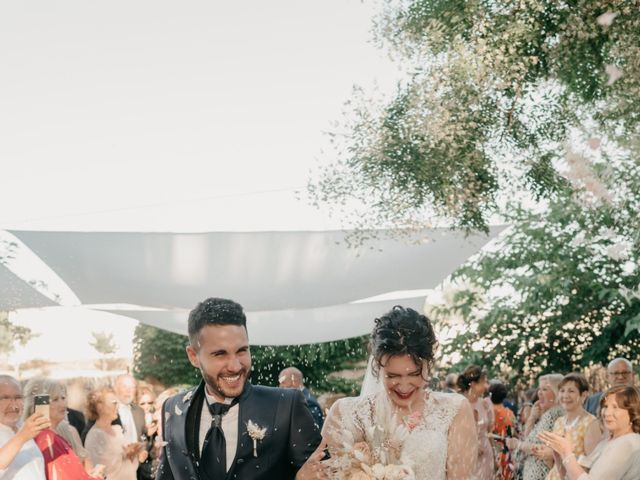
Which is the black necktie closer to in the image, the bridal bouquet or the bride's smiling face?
the bridal bouquet

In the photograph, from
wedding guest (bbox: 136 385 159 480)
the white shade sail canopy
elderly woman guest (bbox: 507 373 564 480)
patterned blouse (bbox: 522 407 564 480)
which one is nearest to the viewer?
elderly woman guest (bbox: 507 373 564 480)

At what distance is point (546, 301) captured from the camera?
1409cm

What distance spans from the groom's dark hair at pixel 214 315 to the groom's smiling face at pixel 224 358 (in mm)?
14

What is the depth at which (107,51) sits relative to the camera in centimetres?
1166

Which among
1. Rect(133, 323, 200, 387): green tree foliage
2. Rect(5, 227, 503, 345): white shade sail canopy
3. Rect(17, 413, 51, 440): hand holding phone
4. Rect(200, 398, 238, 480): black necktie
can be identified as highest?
Rect(133, 323, 200, 387): green tree foliage

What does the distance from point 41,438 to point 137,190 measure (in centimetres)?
767

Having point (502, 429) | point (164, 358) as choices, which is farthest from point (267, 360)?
point (502, 429)

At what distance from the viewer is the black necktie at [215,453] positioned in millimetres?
2229

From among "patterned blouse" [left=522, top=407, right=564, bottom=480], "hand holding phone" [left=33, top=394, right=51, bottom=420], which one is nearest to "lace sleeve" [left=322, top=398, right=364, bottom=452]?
"hand holding phone" [left=33, top=394, right=51, bottom=420]

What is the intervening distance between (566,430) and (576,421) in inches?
3.4

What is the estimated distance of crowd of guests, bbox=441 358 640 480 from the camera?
4.19 metres

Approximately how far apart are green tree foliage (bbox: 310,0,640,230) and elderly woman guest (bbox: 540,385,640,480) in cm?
407

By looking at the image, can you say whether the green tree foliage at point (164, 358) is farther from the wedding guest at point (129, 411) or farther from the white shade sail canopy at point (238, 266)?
the wedding guest at point (129, 411)

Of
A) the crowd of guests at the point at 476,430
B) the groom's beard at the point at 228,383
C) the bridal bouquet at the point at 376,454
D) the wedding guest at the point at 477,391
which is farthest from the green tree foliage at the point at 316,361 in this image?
the groom's beard at the point at 228,383
